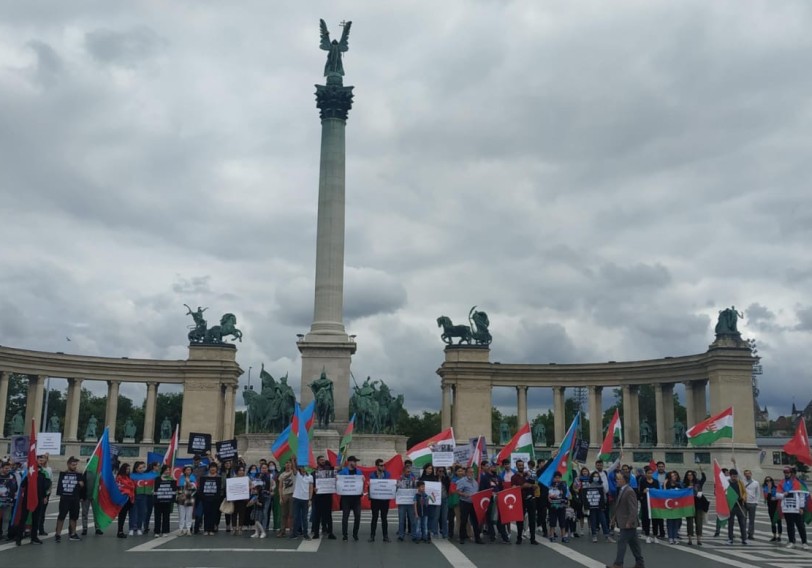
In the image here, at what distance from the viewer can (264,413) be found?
49.0 meters

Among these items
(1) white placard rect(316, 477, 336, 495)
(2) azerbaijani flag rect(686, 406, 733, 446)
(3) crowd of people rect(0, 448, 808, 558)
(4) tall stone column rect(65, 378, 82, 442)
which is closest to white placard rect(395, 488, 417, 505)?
(3) crowd of people rect(0, 448, 808, 558)

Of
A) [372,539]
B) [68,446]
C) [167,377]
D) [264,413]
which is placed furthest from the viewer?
[167,377]

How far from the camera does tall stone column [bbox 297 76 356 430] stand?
163 feet

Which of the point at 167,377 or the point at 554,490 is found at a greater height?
the point at 167,377

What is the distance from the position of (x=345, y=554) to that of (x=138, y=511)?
277 inches

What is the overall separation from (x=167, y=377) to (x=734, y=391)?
53712 mm

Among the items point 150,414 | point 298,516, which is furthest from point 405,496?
point 150,414

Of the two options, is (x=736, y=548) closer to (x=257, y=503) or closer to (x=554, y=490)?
(x=554, y=490)

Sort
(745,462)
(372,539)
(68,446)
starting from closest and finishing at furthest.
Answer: (372,539) → (745,462) → (68,446)

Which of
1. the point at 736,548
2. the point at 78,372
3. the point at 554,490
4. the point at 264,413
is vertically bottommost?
the point at 736,548

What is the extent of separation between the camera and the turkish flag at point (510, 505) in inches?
846

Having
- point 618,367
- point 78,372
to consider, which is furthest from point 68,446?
point 618,367

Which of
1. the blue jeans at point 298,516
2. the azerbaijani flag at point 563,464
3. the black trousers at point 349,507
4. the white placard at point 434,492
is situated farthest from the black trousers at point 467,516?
the blue jeans at point 298,516

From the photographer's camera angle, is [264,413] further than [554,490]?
Yes
